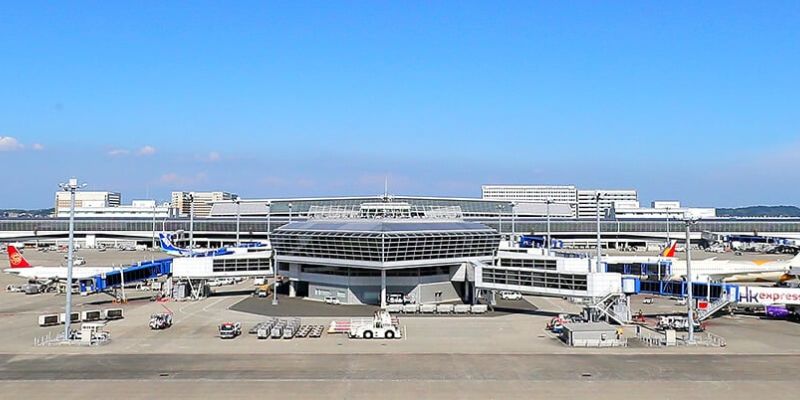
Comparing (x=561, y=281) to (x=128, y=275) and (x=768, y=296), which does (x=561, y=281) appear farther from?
(x=128, y=275)

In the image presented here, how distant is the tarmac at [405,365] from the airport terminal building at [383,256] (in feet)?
41.4

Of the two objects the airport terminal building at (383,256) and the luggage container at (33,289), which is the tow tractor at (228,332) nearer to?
the airport terminal building at (383,256)

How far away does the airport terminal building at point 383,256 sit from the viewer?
8088 centimetres

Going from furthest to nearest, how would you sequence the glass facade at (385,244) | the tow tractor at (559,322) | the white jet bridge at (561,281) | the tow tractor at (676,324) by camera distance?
the glass facade at (385,244) → the white jet bridge at (561,281) → the tow tractor at (676,324) → the tow tractor at (559,322)

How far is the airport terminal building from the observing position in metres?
80.9

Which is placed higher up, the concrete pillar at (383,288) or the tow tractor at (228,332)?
the concrete pillar at (383,288)

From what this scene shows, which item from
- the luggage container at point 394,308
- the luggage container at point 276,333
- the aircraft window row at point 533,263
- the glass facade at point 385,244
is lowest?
the luggage container at point 394,308

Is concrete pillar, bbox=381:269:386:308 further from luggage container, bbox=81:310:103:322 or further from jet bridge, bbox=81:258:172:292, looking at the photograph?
luggage container, bbox=81:310:103:322

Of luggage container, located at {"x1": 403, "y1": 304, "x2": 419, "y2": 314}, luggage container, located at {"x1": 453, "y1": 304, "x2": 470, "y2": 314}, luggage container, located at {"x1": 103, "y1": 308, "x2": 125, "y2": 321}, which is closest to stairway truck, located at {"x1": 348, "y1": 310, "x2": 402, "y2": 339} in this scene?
luggage container, located at {"x1": 403, "y1": 304, "x2": 419, "y2": 314}

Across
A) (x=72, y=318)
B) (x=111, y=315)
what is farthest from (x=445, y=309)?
(x=72, y=318)

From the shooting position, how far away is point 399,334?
200 feet

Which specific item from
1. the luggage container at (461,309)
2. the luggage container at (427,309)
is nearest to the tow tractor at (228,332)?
the luggage container at (427,309)

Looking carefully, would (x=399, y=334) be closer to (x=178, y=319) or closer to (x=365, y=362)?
(x=365, y=362)

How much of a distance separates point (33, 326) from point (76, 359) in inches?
796
